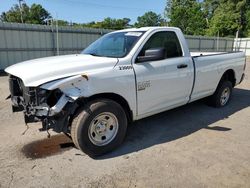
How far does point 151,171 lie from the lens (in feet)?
11.5

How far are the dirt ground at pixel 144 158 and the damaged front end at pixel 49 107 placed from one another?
0.64 metres

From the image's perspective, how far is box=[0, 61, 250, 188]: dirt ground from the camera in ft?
10.8

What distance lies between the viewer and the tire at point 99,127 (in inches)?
143

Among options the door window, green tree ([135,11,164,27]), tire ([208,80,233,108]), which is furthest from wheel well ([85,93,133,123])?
green tree ([135,11,164,27])

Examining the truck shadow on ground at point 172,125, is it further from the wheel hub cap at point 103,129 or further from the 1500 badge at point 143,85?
the 1500 badge at point 143,85

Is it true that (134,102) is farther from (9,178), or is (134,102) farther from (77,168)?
(9,178)

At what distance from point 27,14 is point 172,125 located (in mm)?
67313

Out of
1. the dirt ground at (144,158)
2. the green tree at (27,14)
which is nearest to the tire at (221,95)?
the dirt ground at (144,158)

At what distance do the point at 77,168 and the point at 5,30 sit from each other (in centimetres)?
1327

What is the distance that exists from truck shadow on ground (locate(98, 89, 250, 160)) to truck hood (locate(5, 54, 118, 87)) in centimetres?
142

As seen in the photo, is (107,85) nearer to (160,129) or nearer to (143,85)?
(143,85)

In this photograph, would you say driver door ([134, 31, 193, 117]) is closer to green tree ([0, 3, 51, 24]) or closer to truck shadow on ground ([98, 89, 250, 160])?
truck shadow on ground ([98, 89, 250, 160])

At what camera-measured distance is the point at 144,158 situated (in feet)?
12.7

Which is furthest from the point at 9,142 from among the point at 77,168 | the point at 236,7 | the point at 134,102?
the point at 236,7
